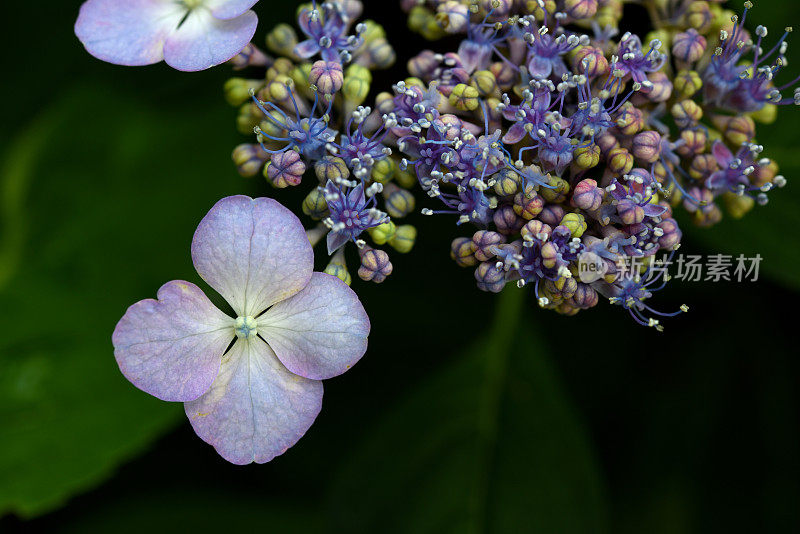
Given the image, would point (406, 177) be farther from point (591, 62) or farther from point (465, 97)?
point (591, 62)

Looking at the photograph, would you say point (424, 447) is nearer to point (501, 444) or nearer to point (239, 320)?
point (501, 444)

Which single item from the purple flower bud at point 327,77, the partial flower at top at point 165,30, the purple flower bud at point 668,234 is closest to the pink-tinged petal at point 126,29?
the partial flower at top at point 165,30

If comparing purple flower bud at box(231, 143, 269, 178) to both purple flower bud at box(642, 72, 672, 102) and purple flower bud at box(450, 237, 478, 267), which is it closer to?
purple flower bud at box(450, 237, 478, 267)

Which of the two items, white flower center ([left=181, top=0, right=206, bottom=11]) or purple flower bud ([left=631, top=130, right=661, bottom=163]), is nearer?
purple flower bud ([left=631, top=130, right=661, bottom=163])

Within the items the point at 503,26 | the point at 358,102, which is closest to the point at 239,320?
the point at 358,102

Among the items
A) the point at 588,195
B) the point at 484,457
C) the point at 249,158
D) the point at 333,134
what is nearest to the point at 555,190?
the point at 588,195

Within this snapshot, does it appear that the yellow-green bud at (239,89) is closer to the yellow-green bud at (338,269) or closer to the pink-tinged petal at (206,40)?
the pink-tinged petal at (206,40)

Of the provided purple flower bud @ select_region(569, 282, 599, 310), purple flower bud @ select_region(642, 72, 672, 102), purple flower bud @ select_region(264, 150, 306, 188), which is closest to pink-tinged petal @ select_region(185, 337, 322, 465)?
purple flower bud @ select_region(264, 150, 306, 188)

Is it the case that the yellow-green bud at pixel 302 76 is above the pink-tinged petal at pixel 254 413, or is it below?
above
